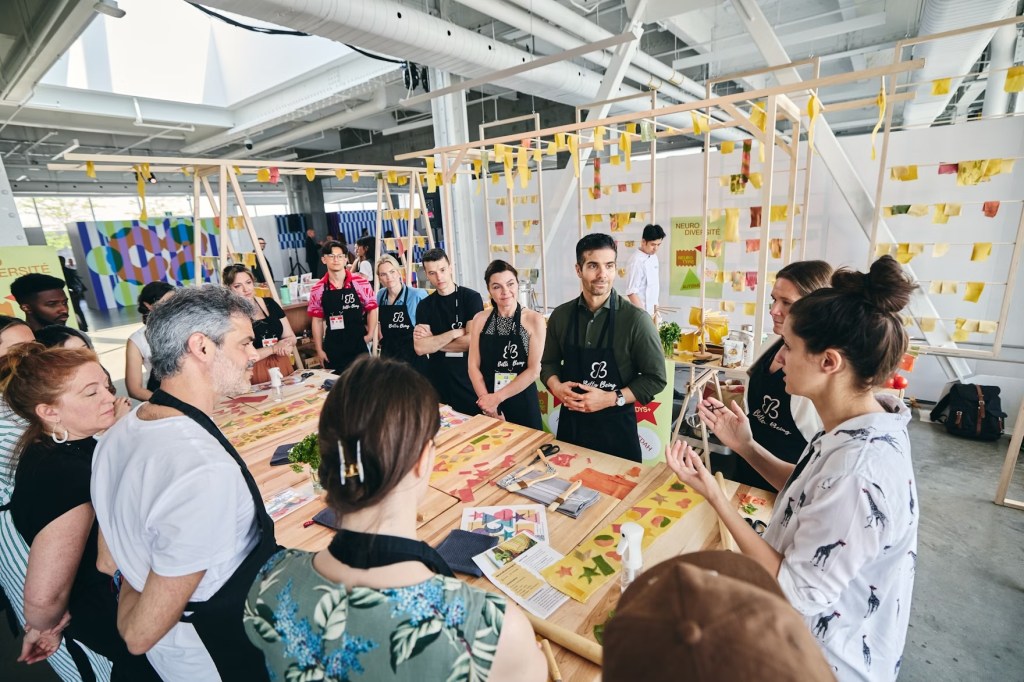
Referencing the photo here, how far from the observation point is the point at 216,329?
4.84 ft

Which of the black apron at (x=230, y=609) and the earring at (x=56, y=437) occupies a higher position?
the earring at (x=56, y=437)

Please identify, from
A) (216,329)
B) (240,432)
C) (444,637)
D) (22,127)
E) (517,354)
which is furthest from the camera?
(22,127)

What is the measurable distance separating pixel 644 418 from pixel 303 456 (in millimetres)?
2688

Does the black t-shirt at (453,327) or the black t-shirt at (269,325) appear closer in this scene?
the black t-shirt at (453,327)

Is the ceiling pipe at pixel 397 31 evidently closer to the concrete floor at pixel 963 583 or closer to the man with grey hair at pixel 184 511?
the man with grey hair at pixel 184 511

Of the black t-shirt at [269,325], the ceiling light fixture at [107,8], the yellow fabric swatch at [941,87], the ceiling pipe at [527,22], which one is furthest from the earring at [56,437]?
the ceiling pipe at [527,22]

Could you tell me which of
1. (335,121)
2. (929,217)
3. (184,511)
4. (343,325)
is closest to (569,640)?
(184,511)

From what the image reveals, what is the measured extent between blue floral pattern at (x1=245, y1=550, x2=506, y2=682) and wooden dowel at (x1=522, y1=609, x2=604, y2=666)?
51cm

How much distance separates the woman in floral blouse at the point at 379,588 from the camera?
2.67ft

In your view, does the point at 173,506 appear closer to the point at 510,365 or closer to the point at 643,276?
the point at 510,365

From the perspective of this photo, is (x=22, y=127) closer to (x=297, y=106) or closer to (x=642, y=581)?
(x=297, y=106)

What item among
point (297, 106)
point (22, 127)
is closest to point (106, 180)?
point (22, 127)

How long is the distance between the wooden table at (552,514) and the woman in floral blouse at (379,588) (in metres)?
0.52

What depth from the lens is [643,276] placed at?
575cm
